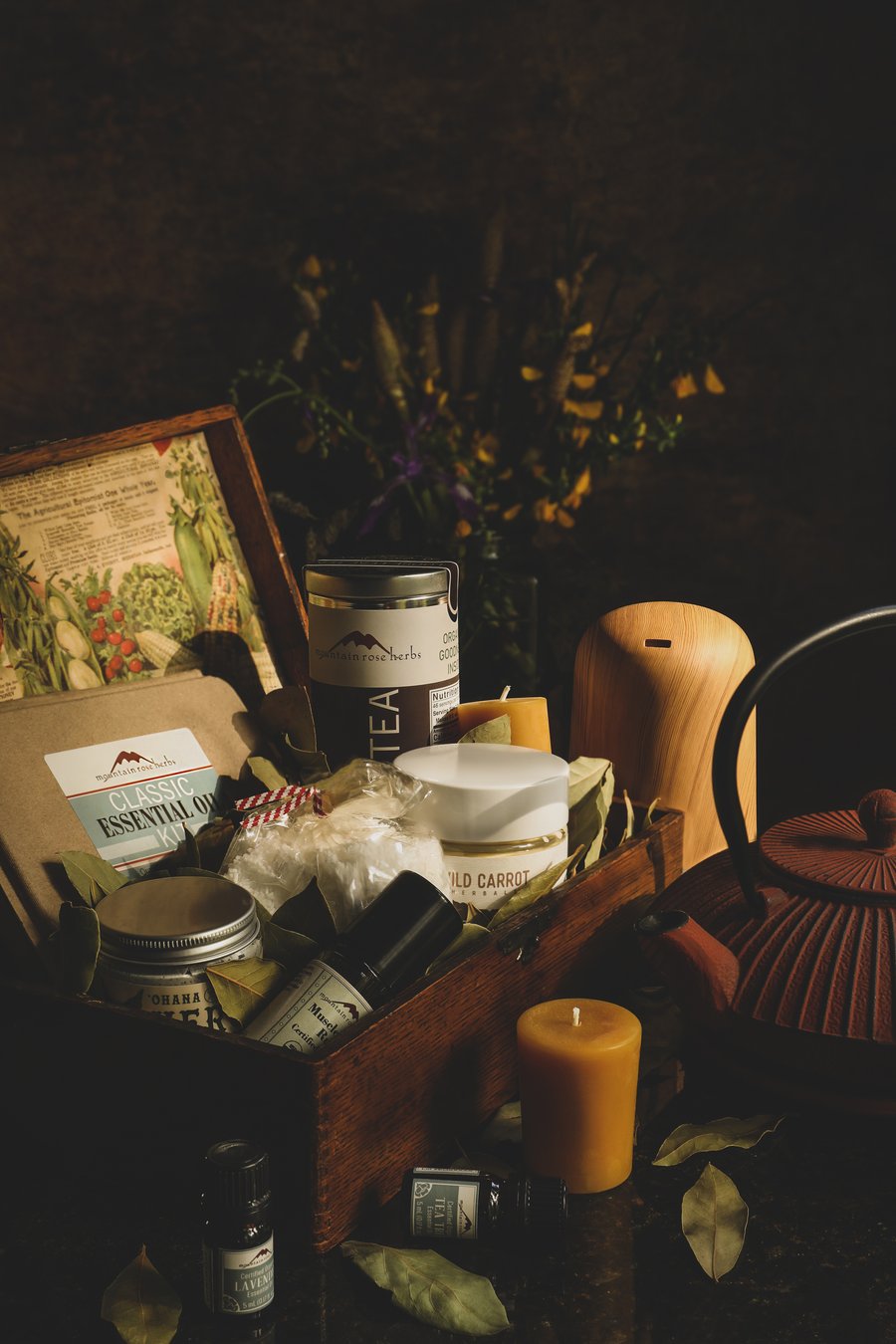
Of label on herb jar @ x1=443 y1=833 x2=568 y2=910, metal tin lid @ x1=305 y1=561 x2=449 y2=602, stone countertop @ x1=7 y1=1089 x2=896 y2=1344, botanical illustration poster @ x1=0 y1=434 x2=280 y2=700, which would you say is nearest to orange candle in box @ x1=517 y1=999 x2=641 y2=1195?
stone countertop @ x1=7 y1=1089 x2=896 y2=1344

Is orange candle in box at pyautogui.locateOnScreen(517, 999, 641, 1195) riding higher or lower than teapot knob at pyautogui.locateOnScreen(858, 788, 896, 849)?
lower

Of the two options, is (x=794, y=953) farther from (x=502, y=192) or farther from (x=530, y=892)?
(x=502, y=192)

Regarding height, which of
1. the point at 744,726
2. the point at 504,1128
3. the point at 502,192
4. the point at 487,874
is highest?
the point at 502,192

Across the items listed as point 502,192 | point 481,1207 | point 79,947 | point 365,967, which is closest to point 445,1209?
point 481,1207

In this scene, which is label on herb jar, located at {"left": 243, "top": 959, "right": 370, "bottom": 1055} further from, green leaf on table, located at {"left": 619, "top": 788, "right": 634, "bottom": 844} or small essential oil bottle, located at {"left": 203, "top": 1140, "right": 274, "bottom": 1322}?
green leaf on table, located at {"left": 619, "top": 788, "right": 634, "bottom": 844}

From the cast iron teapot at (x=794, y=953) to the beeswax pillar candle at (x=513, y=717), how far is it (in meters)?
0.22

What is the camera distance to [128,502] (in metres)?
0.92

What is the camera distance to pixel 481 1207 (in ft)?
1.75

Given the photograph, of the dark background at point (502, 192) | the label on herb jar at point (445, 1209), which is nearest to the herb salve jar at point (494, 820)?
the label on herb jar at point (445, 1209)

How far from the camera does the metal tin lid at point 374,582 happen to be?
2.63ft

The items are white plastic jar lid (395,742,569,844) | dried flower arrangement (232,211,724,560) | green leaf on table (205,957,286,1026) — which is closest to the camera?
green leaf on table (205,957,286,1026)

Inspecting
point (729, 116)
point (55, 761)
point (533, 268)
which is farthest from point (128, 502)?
point (729, 116)

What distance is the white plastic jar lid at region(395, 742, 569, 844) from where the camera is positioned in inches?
27.3

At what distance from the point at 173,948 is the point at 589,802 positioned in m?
0.37
